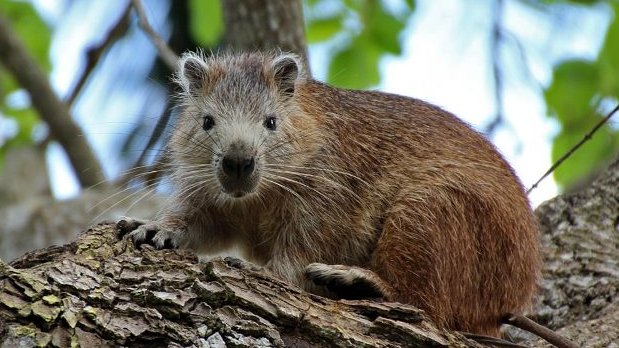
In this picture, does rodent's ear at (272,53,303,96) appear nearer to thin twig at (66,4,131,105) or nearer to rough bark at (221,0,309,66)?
rough bark at (221,0,309,66)

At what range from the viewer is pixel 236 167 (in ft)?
19.3

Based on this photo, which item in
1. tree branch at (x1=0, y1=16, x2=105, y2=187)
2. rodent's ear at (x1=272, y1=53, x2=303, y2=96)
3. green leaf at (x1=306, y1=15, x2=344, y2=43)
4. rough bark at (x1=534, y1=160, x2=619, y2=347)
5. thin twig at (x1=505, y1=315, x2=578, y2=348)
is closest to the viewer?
thin twig at (x1=505, y1=315, x2=578, y2=348)

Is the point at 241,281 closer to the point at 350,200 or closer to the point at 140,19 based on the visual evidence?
the point at 350,200

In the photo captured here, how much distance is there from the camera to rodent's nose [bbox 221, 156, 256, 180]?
589 centimetres

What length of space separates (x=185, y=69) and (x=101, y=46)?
2481mm

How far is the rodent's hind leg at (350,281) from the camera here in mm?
5840

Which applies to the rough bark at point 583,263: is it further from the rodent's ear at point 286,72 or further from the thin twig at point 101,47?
the thin twig at point 101,47

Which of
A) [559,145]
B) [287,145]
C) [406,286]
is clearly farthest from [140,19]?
[559,145]

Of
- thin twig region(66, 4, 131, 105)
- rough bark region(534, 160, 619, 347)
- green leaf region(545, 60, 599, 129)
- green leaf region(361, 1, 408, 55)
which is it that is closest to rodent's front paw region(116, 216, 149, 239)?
rough bark region(534, 160, 619, 347)

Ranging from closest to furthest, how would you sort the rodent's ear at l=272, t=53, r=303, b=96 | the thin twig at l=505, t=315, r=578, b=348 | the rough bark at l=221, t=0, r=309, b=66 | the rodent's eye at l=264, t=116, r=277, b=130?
1. the thin twig at l=505, t=315, r=578, b=348
2. the rodent's eye at l=264, t=116, r=277, b=130
3. the rodent's ear at l=272, t=53, r=303, b=96
4. the rough bark at l=221, t=0, r=309, b=66

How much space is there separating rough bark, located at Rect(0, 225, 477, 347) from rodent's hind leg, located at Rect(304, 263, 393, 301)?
0.62 metres

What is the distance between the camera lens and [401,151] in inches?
264

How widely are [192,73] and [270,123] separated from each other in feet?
2.50

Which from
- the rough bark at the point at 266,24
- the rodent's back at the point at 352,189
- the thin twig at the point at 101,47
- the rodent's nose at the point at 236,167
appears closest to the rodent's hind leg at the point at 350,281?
the rodent's back at the point at 352,189
